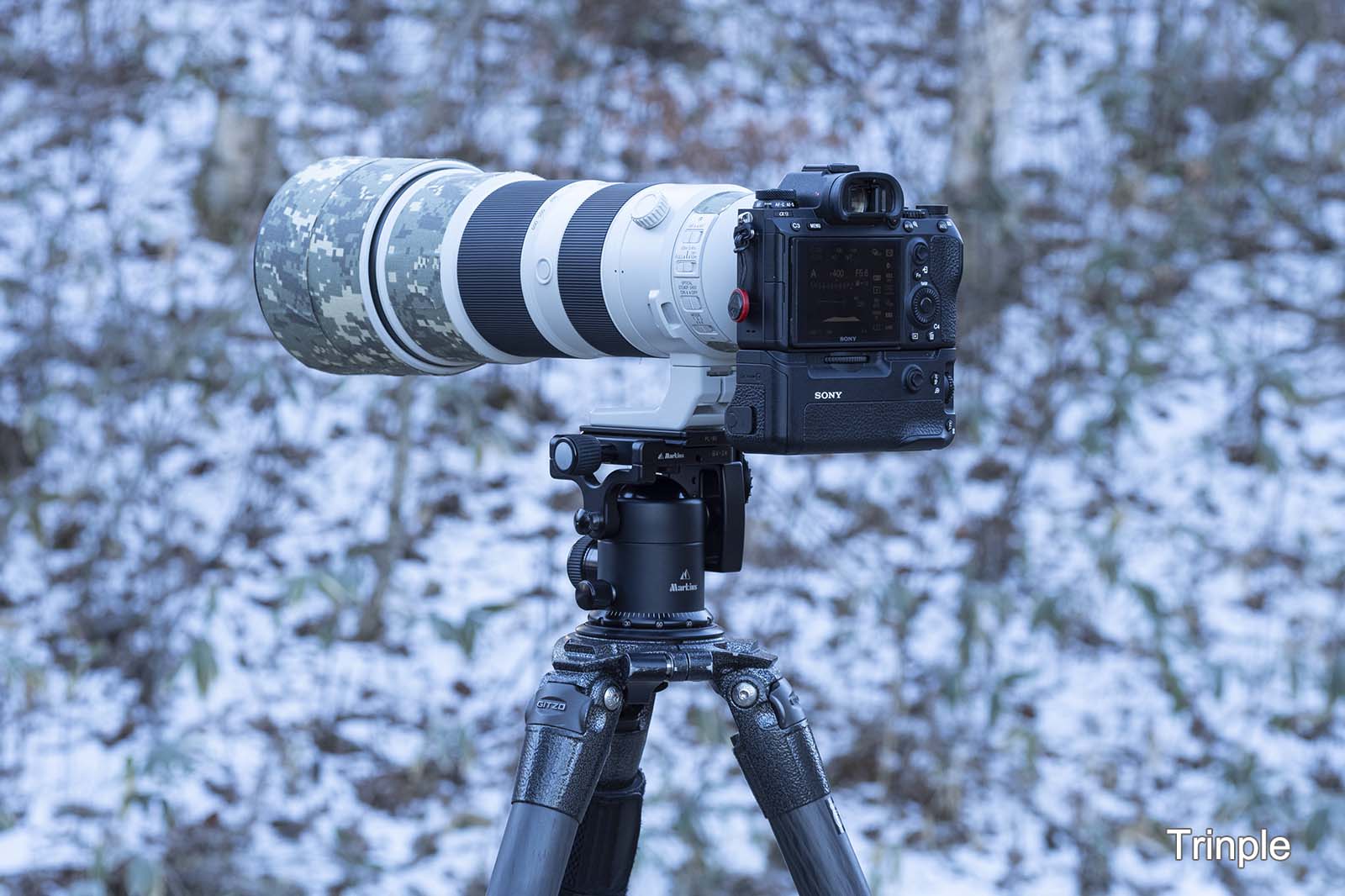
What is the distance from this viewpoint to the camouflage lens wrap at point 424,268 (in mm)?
1940

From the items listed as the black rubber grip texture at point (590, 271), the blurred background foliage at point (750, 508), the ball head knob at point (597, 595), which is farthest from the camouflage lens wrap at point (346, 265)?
the blurred background foliage at point (750, 508)

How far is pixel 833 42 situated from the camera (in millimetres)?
5676

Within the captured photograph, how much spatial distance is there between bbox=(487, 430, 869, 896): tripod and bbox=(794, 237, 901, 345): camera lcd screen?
0.75 ft

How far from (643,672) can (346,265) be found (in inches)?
25.8

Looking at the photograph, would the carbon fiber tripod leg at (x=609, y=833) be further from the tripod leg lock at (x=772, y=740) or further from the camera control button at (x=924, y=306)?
the camera control button at (x=924, y=306)

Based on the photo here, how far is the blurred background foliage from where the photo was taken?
3611 millimetres

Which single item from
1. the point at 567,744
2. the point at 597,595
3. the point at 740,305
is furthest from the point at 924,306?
the point at 567,744

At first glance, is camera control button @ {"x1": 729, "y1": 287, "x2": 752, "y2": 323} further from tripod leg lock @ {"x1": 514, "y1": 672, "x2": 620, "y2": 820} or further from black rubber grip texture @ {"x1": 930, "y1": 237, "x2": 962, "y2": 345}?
tripod leg lock @ {"x1": 514, "y1": 672, "x2": 620, "y2": 820}

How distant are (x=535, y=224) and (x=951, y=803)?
228 centimetres

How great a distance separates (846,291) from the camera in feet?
5.45

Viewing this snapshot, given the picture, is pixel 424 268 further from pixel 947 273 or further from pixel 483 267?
pixel 947 273

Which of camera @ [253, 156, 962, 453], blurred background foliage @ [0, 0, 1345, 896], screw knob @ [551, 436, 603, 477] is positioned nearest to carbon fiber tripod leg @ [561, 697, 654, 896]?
screw knob @ [551, 436, 603, 477]

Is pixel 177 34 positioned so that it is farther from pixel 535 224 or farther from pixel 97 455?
pixel 535 224

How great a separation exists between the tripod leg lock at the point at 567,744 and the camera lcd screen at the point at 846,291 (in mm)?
453
